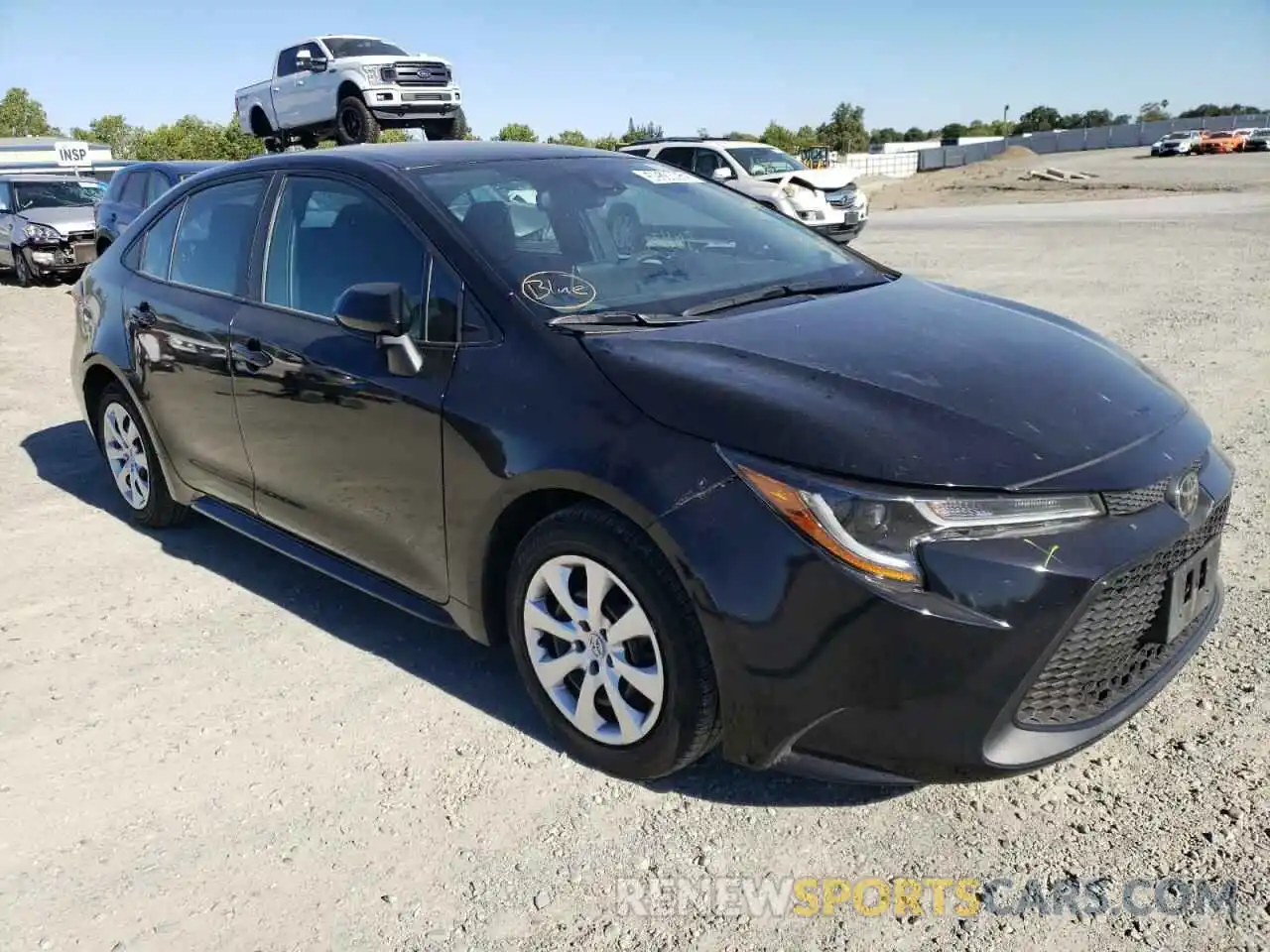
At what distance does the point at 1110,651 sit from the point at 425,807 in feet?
5.91

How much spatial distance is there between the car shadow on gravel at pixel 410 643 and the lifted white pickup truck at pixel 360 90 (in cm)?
1193

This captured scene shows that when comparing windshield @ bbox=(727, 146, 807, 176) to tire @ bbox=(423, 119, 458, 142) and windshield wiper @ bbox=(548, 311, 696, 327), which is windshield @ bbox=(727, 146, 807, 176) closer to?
tire @ bbox=(423, 119, 458, 142)

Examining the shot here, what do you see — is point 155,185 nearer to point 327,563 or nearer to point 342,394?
point 327,563

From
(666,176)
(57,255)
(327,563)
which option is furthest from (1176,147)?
(327,563)

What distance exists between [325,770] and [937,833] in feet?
5.62

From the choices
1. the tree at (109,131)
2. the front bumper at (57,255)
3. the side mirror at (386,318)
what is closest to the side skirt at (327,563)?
the side mirror at (386,318)

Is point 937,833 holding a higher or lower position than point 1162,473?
lower

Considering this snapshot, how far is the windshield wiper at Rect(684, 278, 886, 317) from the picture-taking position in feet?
10.2

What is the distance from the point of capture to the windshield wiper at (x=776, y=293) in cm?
311

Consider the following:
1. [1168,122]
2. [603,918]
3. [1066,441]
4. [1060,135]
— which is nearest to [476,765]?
[603,918]

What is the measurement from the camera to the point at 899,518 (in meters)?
2.24

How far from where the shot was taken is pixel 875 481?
7.41ft

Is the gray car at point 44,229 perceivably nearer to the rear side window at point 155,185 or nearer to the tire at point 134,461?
the rear side window at point 155,185

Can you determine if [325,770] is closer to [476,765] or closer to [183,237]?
[476,765]
